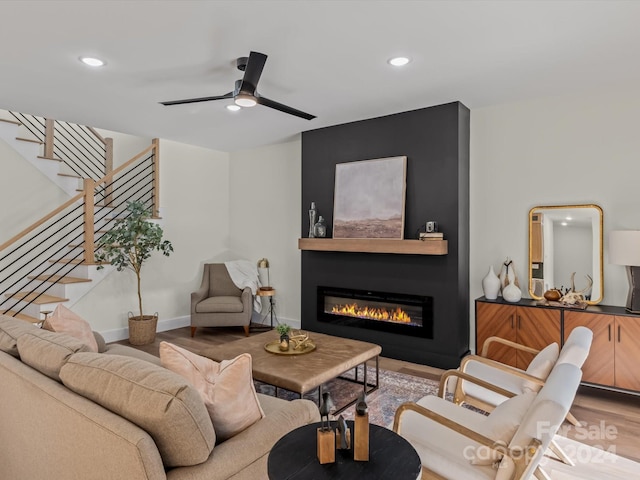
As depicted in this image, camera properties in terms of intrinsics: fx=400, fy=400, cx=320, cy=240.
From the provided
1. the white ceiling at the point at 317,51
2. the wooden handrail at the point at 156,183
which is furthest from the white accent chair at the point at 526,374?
the wooden handrail at the point at 156,183

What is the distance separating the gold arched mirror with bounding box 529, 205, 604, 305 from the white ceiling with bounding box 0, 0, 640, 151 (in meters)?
1.15

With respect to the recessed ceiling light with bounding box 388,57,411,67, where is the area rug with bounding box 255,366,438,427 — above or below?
below

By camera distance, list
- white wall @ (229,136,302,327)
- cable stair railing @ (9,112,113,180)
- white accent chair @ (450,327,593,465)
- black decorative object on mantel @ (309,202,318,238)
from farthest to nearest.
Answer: white wall @ (229,136,302,327)
cable stair railing @ (9,112,113,180)
black decorative object on mantel @ (309,202,318,238)
white accent chair @ (450,327,593,465)

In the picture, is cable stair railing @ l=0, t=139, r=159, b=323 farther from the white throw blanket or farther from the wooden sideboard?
the wooden sideboard

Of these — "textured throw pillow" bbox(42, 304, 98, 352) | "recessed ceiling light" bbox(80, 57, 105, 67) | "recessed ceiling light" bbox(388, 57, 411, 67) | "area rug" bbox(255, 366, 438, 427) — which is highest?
"recessed ceiling light" bbox(388, 57, 411, 67)

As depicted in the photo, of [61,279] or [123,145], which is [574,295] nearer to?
[61,279]

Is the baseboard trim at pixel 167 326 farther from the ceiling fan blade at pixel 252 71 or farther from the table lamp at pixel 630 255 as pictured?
the table lamp at pixel 630 255

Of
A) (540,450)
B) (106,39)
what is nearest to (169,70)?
(106,39)

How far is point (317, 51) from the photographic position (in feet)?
9.70

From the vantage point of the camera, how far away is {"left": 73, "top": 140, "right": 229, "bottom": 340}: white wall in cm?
529

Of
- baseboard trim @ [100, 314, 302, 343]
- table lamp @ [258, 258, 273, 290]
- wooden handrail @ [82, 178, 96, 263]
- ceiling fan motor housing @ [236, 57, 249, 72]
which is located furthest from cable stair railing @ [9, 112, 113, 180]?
ceiling fan motor housing @ [236, 57, 249, 72]

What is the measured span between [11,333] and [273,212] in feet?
13.6

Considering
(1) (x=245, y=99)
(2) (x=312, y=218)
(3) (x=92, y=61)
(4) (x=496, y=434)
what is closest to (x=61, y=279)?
(3) (x=92, y=61)

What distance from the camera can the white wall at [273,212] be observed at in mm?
5812
